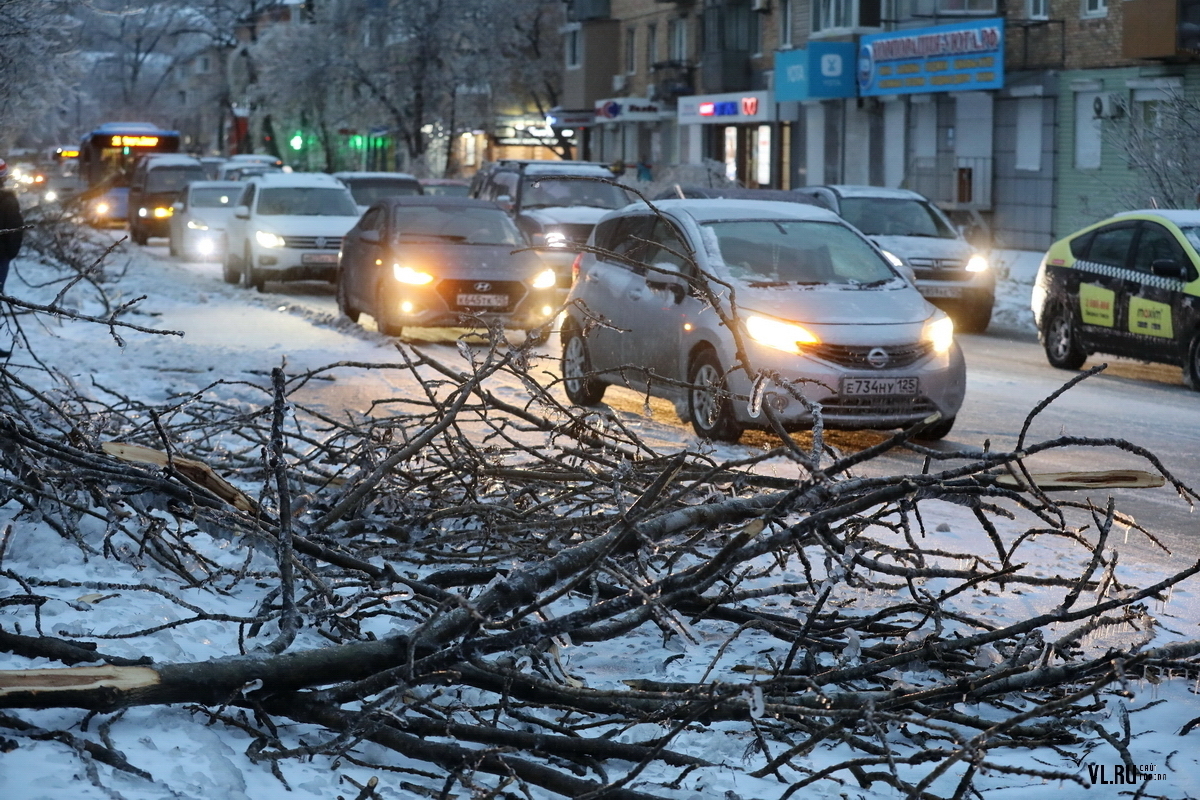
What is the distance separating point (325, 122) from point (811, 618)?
6210 centimetres

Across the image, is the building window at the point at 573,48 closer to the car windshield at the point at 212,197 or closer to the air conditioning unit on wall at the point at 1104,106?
the car windshield at the point at 212,197

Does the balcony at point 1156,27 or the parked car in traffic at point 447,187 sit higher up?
the balcony at point 1156,27

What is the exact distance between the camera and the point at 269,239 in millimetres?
24203

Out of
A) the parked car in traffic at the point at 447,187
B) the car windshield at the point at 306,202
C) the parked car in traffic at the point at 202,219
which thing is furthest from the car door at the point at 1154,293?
the parked car in traffic at the point at 202,219

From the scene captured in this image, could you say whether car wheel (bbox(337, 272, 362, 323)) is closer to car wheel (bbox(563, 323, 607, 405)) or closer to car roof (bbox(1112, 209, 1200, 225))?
car wheel (bbox(563, 323, 607, 405))

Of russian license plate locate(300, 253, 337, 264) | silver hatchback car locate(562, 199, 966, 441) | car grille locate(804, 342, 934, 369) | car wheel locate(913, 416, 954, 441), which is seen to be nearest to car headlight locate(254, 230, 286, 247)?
russian license plate locate(300, 253, 337, 264)

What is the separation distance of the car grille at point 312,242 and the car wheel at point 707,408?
13.8 meters

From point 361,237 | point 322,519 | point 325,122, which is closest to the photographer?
point 322,519

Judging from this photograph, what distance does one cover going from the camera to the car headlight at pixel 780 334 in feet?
34.4

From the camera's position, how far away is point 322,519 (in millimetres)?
5773

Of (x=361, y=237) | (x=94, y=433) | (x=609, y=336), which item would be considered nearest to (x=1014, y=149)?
(x=361, y=237)

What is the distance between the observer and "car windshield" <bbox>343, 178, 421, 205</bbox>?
98.3ft

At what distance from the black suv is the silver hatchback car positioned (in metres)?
9.02

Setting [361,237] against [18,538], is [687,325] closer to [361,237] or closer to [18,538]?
[18,538]
